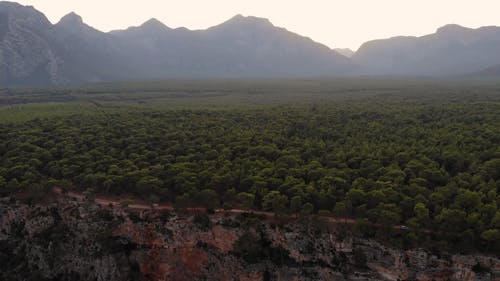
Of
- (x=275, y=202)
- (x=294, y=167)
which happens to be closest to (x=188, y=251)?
(x=275, y=202)

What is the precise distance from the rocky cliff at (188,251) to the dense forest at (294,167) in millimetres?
2082

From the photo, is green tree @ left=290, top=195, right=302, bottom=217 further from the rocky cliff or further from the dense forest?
the rocky cliff

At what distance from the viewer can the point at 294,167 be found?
44094 millimetres

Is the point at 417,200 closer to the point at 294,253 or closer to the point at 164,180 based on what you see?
the point at 294,253

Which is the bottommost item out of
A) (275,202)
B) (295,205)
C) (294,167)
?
(295,205)

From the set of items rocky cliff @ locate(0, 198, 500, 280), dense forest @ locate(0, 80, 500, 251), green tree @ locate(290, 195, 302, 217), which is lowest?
rocky cliff @ locate(0, 198, 500, 280)

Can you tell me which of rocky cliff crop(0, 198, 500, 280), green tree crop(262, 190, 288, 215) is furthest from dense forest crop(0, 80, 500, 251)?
rocky cliff crop(0, 198, 500, 280)

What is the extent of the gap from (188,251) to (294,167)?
15.7m

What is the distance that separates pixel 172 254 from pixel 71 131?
3403 centimetres

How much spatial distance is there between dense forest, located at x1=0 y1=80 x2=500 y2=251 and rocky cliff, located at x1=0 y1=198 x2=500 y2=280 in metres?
2.08

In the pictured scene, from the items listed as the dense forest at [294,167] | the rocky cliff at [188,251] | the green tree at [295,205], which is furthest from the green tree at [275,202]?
the rocky cliff at [188,251]

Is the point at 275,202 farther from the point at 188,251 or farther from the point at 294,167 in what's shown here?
the point at 294,167

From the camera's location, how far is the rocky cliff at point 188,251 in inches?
1202

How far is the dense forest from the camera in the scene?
112ft
